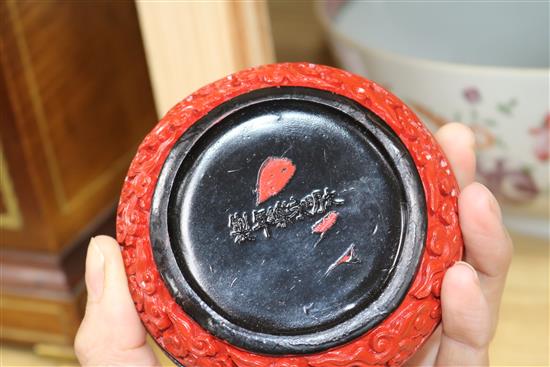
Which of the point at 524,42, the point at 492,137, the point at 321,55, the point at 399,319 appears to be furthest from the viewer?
the point at 321,55

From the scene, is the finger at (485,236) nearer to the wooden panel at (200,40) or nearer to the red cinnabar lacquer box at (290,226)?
the red cinnabar lacquer box at (290,226)

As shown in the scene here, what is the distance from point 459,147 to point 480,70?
102mm

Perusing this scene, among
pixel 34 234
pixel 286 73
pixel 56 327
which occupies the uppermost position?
pixel 286 73

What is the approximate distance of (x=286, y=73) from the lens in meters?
0.51

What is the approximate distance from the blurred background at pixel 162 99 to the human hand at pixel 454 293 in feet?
0.37

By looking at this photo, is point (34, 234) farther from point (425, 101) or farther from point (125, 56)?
point (425, 101)

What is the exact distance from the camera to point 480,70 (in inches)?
25.9

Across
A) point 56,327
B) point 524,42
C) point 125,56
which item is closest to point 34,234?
point 56,327

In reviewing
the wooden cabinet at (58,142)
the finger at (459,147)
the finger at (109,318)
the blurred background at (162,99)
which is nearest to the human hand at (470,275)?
the finger at (459,147)

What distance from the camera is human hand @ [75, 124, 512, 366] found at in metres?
0.50

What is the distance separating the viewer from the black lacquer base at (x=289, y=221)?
479mm

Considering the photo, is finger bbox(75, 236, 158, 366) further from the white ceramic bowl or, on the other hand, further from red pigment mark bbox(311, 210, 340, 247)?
the white ceramic bowl

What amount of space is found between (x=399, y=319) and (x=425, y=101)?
0.28 metres

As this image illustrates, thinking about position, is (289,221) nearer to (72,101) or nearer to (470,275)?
(470,275)
